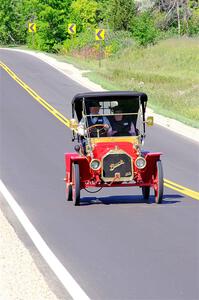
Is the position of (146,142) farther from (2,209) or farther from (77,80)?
(77,80)

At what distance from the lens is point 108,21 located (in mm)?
90562

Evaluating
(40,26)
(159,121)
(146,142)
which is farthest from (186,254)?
(40,26)

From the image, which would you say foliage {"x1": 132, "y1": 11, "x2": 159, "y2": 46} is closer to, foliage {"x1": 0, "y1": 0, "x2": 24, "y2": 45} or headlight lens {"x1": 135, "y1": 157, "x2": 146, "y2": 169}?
foliage {"x1": 0, "y1": 0, "x2": 24, "y2": 45}

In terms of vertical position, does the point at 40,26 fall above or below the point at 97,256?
below

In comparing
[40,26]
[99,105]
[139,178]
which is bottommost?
[40,26]

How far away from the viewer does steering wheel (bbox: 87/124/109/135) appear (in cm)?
1488

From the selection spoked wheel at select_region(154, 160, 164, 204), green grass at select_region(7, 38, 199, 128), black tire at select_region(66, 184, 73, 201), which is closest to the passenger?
spoked wheel at select_region(154, 160, 164, 204)

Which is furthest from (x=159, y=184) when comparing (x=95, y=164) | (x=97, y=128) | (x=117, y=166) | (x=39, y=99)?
(x=39, y=99)

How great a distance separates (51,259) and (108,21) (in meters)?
82.5

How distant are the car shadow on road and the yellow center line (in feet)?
1.42

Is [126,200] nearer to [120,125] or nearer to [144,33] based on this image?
[120,125]

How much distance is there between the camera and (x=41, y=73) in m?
51.9

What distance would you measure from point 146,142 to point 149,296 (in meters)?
19.5

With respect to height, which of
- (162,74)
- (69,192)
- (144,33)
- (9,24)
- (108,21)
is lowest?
(9,24)
